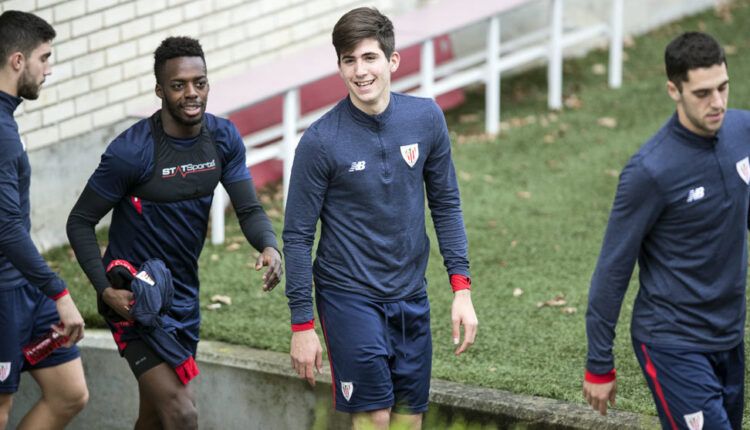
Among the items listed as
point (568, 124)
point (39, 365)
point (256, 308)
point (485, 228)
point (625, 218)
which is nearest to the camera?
point (625, 218)

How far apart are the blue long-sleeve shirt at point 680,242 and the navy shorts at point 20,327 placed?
2.80m

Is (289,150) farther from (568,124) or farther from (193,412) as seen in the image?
(193,412)

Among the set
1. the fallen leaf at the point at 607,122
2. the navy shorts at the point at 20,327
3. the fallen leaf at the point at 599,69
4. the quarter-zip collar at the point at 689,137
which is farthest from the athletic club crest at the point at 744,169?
the fallen leaf at the point at 599,69

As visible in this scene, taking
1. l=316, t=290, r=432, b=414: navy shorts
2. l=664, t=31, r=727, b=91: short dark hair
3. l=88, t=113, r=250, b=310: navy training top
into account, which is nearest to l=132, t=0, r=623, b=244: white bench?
l=88, t=113, r=250, b=310: navy training top

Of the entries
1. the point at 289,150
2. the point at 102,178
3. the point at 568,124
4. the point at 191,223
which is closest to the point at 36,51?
the point at 102,178

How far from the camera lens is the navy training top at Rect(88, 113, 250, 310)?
6.11 metres

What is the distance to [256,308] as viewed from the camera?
29.1 feet

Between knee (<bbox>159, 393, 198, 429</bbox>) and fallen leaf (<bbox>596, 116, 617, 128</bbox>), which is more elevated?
fallen leaf (<bbox>596, 116, 617, 128</bbox>)

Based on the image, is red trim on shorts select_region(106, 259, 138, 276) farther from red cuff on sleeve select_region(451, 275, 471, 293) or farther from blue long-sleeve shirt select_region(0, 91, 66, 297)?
red cuff on sleeve select_region(451, 275, 471, 293)

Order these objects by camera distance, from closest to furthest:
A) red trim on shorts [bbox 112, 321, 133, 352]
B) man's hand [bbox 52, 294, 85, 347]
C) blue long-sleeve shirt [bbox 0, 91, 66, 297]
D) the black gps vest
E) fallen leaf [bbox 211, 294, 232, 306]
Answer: blue long-sleeve shirt [bbox 0, 91, 66, 297], man's hand [bbox 52, 294, 85, 347], the black gps vest, red trim on shorts [bbox 112, 321, 133, 352], fallen leaf [bbox 211, 294, 232, 306]

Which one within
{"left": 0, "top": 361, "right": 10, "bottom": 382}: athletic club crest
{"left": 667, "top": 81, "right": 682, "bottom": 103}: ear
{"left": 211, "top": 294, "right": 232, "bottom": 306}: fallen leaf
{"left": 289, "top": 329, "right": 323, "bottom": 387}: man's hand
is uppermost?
{"left": 667, "top": 81, "right": 682, "bottom": 103}: ear

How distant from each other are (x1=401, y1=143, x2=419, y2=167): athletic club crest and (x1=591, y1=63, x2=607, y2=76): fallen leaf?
9045mm

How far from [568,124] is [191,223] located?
721cm

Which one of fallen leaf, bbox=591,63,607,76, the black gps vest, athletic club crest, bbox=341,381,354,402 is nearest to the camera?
athletic club crest, bbox=341,381,354,402
